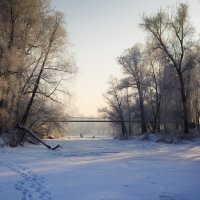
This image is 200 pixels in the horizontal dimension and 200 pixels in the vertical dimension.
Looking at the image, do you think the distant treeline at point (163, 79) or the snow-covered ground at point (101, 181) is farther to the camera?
the distant treeline at point (163, 79)

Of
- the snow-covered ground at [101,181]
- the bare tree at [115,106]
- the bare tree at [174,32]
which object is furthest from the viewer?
the bare tree at [115,106]

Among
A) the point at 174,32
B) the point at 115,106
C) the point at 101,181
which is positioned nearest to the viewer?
the point at 101,181

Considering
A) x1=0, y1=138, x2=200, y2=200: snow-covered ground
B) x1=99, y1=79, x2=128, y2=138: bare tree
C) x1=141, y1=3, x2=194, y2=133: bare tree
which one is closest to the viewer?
x1=0, y1=138, x2=200, y2=200: snow-covered ground

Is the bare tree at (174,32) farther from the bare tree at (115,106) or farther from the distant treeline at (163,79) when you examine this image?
the bare tree at (115,106)

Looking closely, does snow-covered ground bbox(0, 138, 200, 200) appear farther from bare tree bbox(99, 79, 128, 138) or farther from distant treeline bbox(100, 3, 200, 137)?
bare tree bbox(99, 79, 128, 138)

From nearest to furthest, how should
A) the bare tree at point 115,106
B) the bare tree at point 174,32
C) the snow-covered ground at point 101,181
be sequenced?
the snow-covered ground at point 101,181 < the bare tree at point 174,32 < the bare tree at point 115,106

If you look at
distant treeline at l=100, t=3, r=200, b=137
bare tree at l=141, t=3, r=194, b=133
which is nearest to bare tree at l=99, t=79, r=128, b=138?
distant treeline at l=100, t=3, r=200, b=137

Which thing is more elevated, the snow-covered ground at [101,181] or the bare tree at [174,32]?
the bare tree at [174,32]

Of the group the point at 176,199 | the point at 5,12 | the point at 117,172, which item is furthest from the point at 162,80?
the point at 176,199

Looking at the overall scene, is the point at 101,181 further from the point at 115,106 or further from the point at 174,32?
the point at 115,106

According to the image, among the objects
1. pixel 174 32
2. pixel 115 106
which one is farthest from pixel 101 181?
→ pixel 115 106

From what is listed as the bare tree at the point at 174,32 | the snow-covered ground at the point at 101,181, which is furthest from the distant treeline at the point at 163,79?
the snow-covered ground at the point at 101,181

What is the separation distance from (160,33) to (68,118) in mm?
14232

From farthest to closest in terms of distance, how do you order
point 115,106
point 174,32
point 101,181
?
1. point 115,106
2. point 174,32
3. point 101,181
